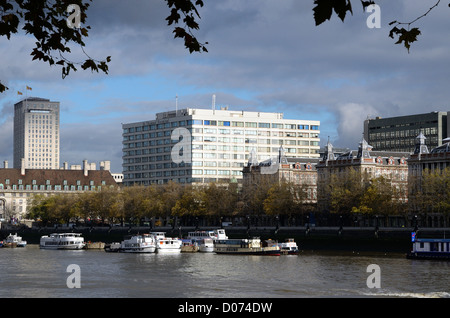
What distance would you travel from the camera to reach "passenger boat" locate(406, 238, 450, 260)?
9631 cm

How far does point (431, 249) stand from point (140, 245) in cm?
4814

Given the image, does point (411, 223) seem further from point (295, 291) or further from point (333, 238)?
point (295, 291)

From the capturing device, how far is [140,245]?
12556cm

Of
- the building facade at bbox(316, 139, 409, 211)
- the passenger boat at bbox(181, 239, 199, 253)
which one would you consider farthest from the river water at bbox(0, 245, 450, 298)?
the building facade at bbox(316, 139, 409, 211)

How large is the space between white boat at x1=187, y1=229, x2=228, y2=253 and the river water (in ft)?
87.3

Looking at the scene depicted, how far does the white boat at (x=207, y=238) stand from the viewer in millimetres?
125562

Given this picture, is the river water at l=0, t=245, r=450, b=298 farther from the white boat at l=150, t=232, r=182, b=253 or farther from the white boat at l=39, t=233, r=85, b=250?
the white boat at l=39, t=233, r=85, b=250

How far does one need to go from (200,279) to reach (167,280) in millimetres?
3027

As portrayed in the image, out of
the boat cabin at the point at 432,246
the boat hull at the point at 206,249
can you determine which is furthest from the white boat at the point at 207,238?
the boat cabin at the point at 432,246

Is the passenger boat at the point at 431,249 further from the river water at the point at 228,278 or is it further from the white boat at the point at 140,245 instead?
the white boat at the point at 140,245

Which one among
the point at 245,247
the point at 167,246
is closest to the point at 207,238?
the point at 167,246

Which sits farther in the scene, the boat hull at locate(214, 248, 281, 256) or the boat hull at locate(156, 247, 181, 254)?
the boat hull at locate(156, 247, 181, 254)

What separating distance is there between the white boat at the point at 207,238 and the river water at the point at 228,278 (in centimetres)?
2662
